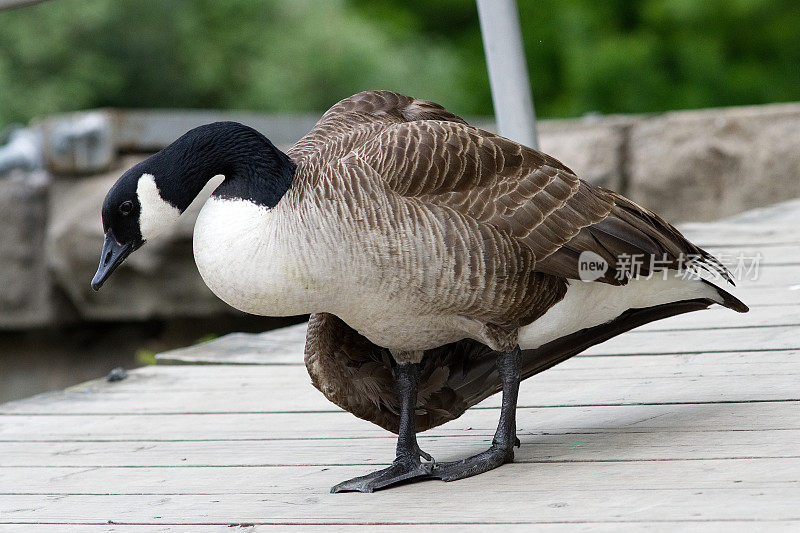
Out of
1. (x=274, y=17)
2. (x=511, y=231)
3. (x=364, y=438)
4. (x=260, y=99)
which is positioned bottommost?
(x=364, y=438)

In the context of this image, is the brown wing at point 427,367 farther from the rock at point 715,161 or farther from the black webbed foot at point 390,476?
the rock at point 715,161

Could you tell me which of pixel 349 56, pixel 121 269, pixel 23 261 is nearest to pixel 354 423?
pixel 121 269

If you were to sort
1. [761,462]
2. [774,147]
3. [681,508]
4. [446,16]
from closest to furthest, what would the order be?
[681,508] < [761,462] < [774,147] < [446,16]

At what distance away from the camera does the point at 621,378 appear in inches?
115

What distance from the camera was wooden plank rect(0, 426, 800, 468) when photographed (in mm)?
2195

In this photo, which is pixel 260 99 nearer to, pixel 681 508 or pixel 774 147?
pixel 774 147

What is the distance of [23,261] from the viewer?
20.5 feet

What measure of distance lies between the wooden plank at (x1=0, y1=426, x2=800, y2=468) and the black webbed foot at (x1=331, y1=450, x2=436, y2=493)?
0.18 meters

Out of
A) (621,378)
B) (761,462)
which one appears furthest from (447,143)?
(621,378)

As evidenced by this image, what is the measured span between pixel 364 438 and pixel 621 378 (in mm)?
727

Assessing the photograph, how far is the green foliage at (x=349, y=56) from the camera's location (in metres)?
9.32

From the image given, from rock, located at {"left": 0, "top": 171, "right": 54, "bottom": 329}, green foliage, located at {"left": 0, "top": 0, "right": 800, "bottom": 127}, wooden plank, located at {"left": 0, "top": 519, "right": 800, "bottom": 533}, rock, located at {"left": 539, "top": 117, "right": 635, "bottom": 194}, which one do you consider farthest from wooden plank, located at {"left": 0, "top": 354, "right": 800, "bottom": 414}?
green foliage, located at {"left": 0, "top": 0, "right": 800, "bottom": 127}

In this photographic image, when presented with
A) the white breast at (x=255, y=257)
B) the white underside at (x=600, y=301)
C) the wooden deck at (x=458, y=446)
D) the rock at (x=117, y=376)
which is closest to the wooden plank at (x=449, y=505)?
the wooden deck at (x=458, y=446)

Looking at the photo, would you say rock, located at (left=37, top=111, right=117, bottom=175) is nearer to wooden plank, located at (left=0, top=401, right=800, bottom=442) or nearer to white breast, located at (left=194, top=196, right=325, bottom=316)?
wooden plank, located at (left=0, top=401, right=800, bottom=442)
